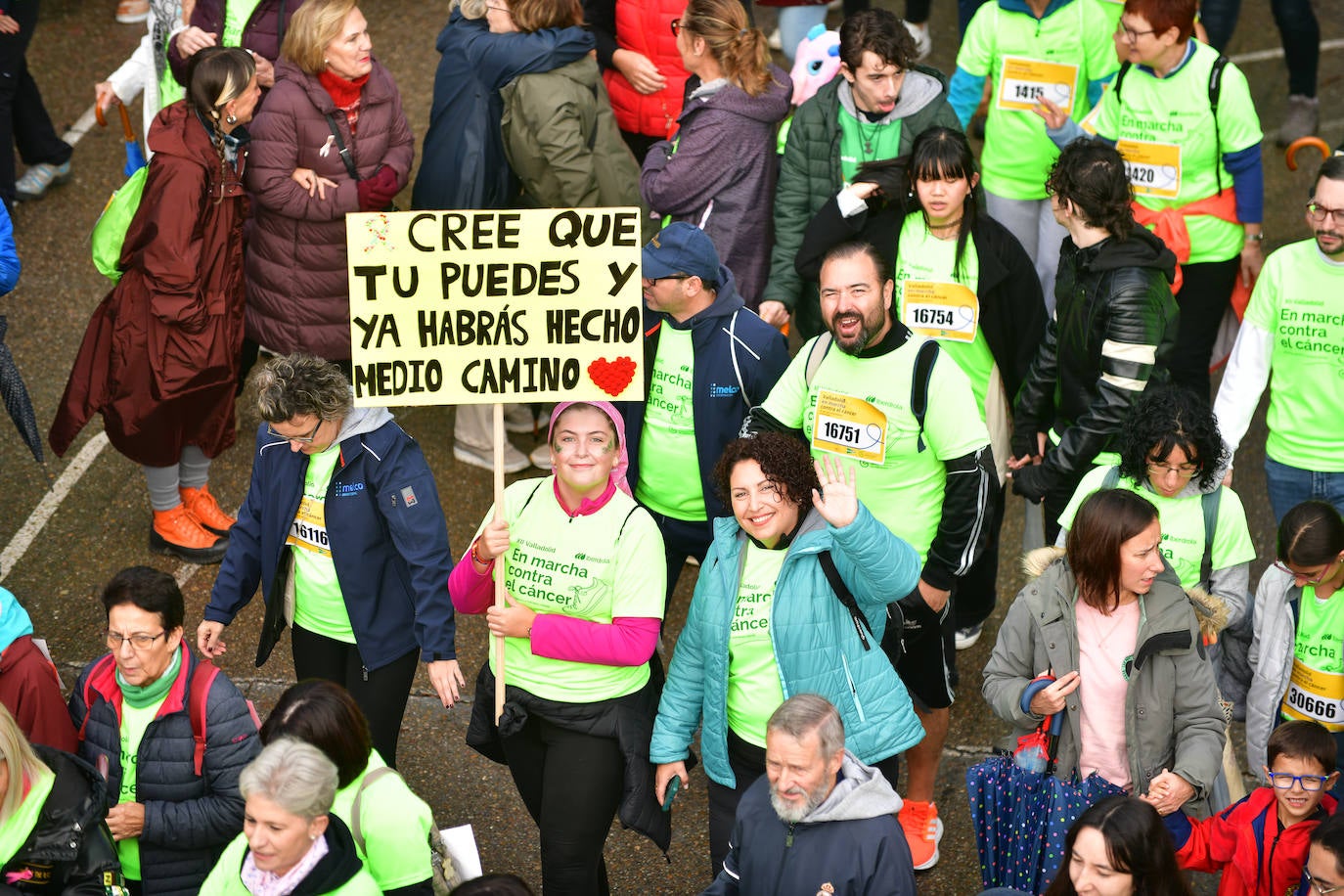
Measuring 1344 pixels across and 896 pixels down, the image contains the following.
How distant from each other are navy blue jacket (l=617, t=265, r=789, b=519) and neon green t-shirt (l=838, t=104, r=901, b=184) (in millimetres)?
1182

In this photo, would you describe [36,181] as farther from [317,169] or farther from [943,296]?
[943,296]

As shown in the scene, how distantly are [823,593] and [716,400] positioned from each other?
1.27 metres

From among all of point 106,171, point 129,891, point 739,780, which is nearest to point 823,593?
point 739,780

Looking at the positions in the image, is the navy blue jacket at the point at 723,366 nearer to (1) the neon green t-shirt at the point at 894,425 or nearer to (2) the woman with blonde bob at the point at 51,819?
(1) the neon green t-shirt at the point at 894,425

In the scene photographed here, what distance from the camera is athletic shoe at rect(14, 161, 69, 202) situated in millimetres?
10258

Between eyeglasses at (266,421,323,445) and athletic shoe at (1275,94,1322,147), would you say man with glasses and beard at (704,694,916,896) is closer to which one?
eyeglasses at (266,421,323,445)

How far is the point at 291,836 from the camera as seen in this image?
4.18 meters

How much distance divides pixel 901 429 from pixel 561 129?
268 cm

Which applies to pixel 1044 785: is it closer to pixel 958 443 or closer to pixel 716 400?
pixel 958 443

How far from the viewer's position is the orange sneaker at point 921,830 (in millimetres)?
6164

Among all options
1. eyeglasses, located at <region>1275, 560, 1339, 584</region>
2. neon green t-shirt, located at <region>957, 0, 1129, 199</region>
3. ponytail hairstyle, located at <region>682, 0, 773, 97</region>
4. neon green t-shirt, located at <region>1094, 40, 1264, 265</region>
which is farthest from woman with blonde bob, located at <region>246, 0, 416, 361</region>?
eyeglasses, located at <region>1275, 560, 1339, 584</region>

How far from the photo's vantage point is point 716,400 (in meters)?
6.10

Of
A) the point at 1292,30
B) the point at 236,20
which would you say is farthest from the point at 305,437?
the point at 1292,30

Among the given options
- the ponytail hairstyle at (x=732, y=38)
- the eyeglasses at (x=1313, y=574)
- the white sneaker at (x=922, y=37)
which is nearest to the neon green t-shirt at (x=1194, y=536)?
the eyeglasses at (x=1313, y=574)
